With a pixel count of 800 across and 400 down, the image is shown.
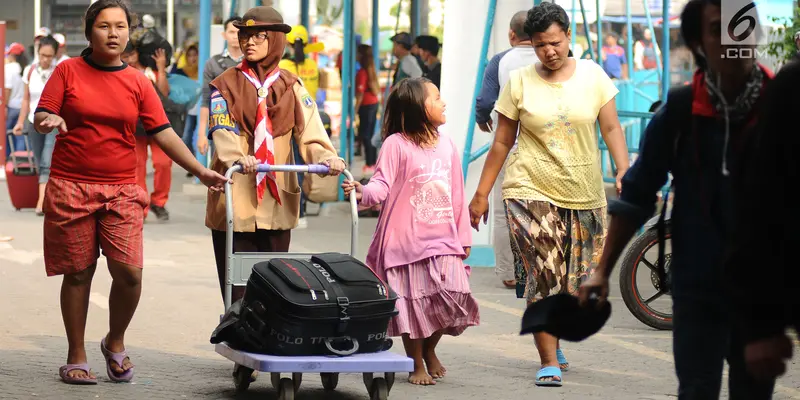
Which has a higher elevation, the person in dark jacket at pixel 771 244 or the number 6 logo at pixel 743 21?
the number 6 logo at pixel 743 21

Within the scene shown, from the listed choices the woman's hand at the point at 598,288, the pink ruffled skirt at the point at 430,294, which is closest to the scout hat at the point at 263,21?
the pink ruffled skirt at the point at 430,294

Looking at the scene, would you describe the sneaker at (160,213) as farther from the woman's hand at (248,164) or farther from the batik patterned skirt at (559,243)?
the woman's hand at (248,164)

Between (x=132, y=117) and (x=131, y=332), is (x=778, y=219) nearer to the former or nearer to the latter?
(x=132, y=117)

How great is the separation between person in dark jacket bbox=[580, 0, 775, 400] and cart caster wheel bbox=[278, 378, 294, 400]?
7.21ft

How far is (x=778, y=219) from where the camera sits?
10.0 feet

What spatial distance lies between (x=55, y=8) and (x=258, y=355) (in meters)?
32.8

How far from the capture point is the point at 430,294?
21.5ft

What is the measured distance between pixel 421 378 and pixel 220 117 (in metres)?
1.52

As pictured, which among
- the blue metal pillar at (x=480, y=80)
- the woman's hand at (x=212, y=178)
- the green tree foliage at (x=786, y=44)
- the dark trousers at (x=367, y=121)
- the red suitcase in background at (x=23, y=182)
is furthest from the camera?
the dark trousers at (x=367, y=121)

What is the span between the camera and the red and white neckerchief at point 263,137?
651 centimetres

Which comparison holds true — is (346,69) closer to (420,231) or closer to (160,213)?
(160,213)

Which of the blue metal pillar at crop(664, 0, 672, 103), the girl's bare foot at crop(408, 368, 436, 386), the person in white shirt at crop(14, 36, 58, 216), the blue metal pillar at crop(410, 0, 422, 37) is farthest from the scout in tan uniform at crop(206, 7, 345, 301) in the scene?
the blue metal pillar at crop(410, 0, 422, 37)

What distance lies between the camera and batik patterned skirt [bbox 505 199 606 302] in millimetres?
6746

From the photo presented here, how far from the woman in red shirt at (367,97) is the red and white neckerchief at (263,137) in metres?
15.6
